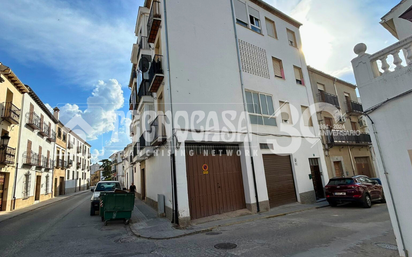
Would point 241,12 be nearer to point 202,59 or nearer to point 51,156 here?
point 202,59

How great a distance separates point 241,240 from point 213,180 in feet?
11.7

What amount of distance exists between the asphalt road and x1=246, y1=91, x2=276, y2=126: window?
16.7 feet

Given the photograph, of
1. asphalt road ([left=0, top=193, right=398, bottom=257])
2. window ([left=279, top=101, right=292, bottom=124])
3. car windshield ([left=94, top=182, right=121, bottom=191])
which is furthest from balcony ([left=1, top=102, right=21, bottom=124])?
window ([left=279, top=101, right=292, bottom=124])

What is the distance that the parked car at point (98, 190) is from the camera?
36.3ft

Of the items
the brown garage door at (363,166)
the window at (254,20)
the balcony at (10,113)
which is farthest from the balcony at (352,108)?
the balcony at (10,113)

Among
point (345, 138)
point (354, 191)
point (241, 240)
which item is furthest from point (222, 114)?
point (345, 138)

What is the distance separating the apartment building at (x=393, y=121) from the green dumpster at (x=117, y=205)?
808 centimetres

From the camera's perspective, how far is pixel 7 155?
13930 millimetres

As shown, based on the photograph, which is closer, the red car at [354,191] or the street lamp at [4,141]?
the red car at [354,191]

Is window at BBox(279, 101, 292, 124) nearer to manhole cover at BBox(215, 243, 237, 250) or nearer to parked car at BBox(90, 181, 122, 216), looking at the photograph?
manhole cover at BBox(215, 243, 237, 250)

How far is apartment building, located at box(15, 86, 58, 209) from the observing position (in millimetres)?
16469

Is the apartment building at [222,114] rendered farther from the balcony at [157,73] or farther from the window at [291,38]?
the window at [291,38]

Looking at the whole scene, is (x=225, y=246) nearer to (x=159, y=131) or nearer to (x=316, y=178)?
(x=159, y=131)

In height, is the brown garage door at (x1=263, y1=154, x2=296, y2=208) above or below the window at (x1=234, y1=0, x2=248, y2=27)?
below
